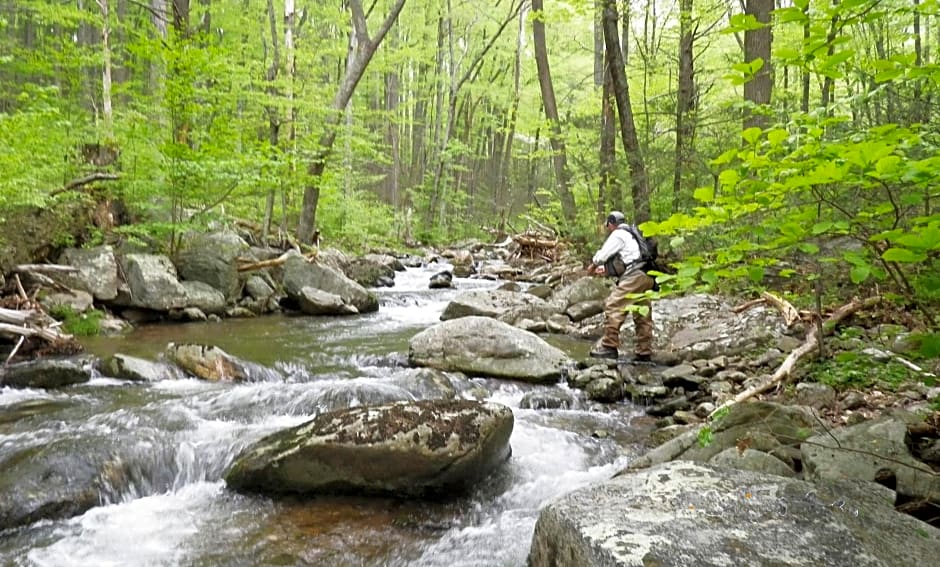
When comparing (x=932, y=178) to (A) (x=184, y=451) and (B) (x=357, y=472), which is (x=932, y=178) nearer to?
(B) (x=357, y=472)

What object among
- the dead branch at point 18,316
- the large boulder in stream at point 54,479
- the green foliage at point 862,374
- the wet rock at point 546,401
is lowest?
the wet rock at point 546,401

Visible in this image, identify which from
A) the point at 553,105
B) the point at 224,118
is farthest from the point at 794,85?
the point at 224,118

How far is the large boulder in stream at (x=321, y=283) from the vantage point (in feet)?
37.8

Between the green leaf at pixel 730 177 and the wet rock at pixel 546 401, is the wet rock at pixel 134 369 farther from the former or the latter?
the green leaf at pixel 730 177

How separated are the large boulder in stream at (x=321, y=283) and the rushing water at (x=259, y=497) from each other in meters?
3.72

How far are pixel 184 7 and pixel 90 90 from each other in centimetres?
412

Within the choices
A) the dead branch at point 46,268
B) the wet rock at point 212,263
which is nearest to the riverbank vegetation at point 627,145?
the dead branch at point 46,268

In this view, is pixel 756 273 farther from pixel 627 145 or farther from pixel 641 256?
pixel 627 145

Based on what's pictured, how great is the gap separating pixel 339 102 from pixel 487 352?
8.64 m

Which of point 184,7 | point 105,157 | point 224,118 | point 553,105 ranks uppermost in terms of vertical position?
point 184,7

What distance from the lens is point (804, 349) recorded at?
580 cm

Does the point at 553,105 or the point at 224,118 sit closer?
the point at 224,118

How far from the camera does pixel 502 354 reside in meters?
7.50

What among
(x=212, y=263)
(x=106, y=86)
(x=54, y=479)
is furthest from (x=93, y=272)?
(x=54, y=479)
